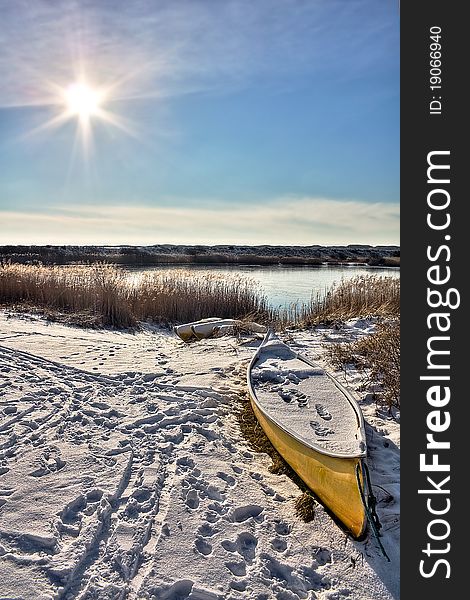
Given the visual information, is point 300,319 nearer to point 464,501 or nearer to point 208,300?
point 208,300

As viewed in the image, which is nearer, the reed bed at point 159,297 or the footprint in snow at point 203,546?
the footprint in snow at point 203,546

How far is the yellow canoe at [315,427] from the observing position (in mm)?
2900

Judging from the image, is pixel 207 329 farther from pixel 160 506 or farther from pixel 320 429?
pixel 160 506

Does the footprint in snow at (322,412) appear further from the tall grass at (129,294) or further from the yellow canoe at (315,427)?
the tall grass at (129,294)

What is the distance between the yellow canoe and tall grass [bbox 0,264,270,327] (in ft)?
19.2

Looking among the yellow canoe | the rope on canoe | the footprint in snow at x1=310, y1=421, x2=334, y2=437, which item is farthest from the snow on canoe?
the rope on canoe

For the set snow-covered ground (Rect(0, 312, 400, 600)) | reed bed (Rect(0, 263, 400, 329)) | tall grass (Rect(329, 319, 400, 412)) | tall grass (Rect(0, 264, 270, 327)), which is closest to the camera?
snow-covered ground (Rect(0, 312, 400, 600))

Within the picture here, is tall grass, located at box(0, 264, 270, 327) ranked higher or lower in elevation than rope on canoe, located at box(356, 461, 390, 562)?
higher

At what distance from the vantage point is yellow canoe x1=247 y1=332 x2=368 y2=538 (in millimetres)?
2900

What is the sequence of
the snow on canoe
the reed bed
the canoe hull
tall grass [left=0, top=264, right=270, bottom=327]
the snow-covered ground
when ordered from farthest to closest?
1. tall grass [left=0, top=264, right=270, bottom=327]
2. the reed bed
3. the snow on canoe
4. the canoe hull
5. the snow-covered ground

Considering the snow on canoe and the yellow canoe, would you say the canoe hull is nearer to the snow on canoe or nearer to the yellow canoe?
the yellow canoe

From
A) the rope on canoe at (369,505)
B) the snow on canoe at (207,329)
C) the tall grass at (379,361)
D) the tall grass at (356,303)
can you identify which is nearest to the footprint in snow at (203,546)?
the rope on canoe at (369,505)

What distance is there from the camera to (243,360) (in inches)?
266

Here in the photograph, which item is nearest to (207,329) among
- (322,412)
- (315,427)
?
(322,412)
